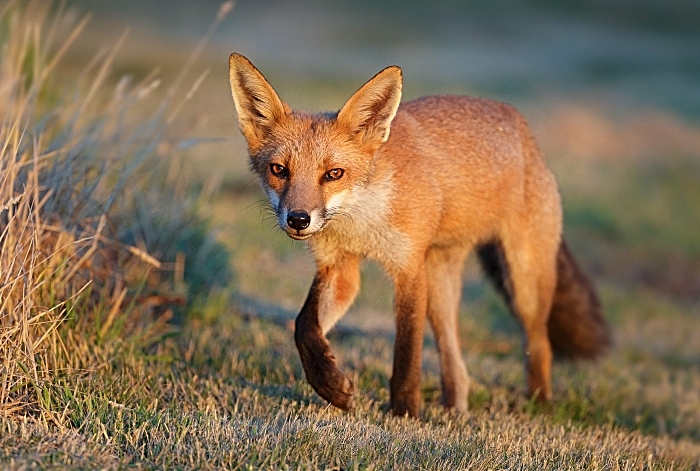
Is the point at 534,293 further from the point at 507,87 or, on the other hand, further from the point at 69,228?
the point at 507,87

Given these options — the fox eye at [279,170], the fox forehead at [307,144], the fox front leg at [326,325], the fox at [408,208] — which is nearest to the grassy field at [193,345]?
the fox front leg at [326,325]

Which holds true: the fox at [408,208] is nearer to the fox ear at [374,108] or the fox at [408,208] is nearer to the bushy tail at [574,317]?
the fox ear at [374,108]

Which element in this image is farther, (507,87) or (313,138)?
(507,87)

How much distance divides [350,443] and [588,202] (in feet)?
37.3

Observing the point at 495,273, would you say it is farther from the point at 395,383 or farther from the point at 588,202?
the point at 588,202

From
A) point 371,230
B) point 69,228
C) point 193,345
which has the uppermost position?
point 371,230

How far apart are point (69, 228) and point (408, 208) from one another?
232cm

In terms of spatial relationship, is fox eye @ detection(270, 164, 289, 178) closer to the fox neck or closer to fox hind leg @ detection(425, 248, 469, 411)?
the fox neck

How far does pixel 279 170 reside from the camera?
5.22 meters

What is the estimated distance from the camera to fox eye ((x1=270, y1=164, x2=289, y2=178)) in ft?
17.1

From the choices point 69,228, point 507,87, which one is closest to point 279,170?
point 69,228

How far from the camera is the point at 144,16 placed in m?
37.0

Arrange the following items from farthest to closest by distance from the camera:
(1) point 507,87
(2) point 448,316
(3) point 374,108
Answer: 1. (1) point 507,87
2. (2) point 448,316
3. (3) point 374,108

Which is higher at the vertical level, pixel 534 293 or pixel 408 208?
pixel 408 208
